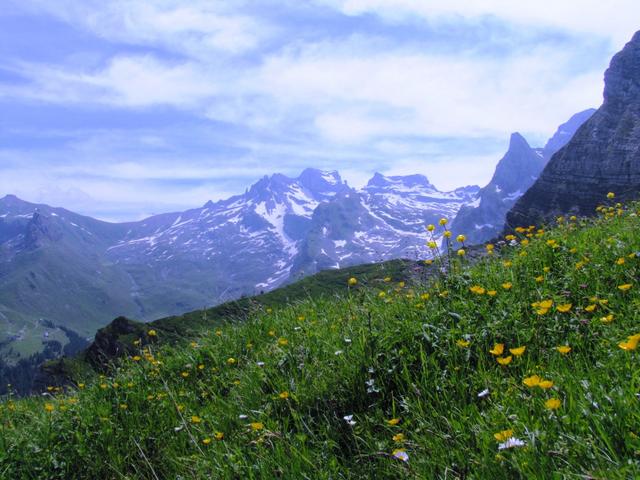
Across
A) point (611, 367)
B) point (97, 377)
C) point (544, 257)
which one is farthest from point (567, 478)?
point (97, 377)

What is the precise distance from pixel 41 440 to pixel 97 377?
2.10m

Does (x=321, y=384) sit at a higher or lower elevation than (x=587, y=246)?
lower

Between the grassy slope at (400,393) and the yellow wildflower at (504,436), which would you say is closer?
the yellow wildflower at (504,436)

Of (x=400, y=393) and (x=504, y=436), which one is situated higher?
(x=504, y=436)

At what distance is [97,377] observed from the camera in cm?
863

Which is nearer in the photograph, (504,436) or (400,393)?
(504,436)

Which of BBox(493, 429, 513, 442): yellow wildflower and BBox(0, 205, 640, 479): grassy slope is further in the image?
BBox(0, 205, 640, 479): grassy slope

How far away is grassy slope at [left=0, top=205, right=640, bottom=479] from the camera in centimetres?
329

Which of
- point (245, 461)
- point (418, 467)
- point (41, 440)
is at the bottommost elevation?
point (41, 440)

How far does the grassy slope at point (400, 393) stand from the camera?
329 cm

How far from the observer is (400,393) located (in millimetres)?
5035

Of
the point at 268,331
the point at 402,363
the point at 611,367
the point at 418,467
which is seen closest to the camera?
the point at 418,467

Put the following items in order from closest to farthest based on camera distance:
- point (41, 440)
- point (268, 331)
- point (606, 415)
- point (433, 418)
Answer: point (606, 415) < point (433, 418) < point (41, 440) < point (268, 331)

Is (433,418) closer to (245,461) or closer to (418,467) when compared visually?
(418,467)
